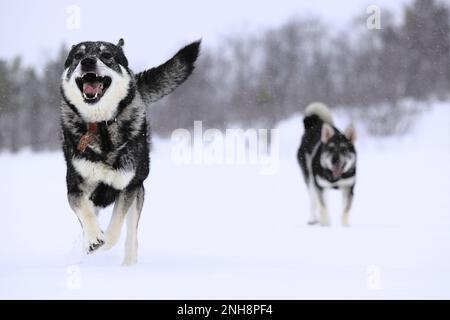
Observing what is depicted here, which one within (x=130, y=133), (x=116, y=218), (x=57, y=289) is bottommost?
(x=57, y=289)

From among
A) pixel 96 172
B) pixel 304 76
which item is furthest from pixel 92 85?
pixel 304 76

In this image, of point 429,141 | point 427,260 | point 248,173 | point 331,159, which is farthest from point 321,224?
point 429,141

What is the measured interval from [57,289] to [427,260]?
2.64 m

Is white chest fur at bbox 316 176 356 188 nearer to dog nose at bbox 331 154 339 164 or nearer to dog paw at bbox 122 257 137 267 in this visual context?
dog nose at bbox 331 154 339 164

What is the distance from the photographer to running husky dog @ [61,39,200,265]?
14.4 ft

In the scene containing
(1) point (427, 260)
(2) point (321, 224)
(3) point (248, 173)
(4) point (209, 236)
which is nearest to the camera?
(1) point (427, 260)

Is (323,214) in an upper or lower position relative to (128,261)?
upper

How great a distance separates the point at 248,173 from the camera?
15.9m

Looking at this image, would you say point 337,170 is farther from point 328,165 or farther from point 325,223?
point 325,223

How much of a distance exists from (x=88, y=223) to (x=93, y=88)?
0.82 m

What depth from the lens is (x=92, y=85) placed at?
4.46m

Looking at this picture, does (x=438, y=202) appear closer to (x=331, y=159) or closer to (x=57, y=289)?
(x=331, y=159)

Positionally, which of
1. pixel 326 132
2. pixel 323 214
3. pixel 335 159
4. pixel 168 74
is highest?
pixel 168 74

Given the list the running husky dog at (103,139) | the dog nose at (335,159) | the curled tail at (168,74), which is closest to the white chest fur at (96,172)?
the running husky dog at (103,139)
